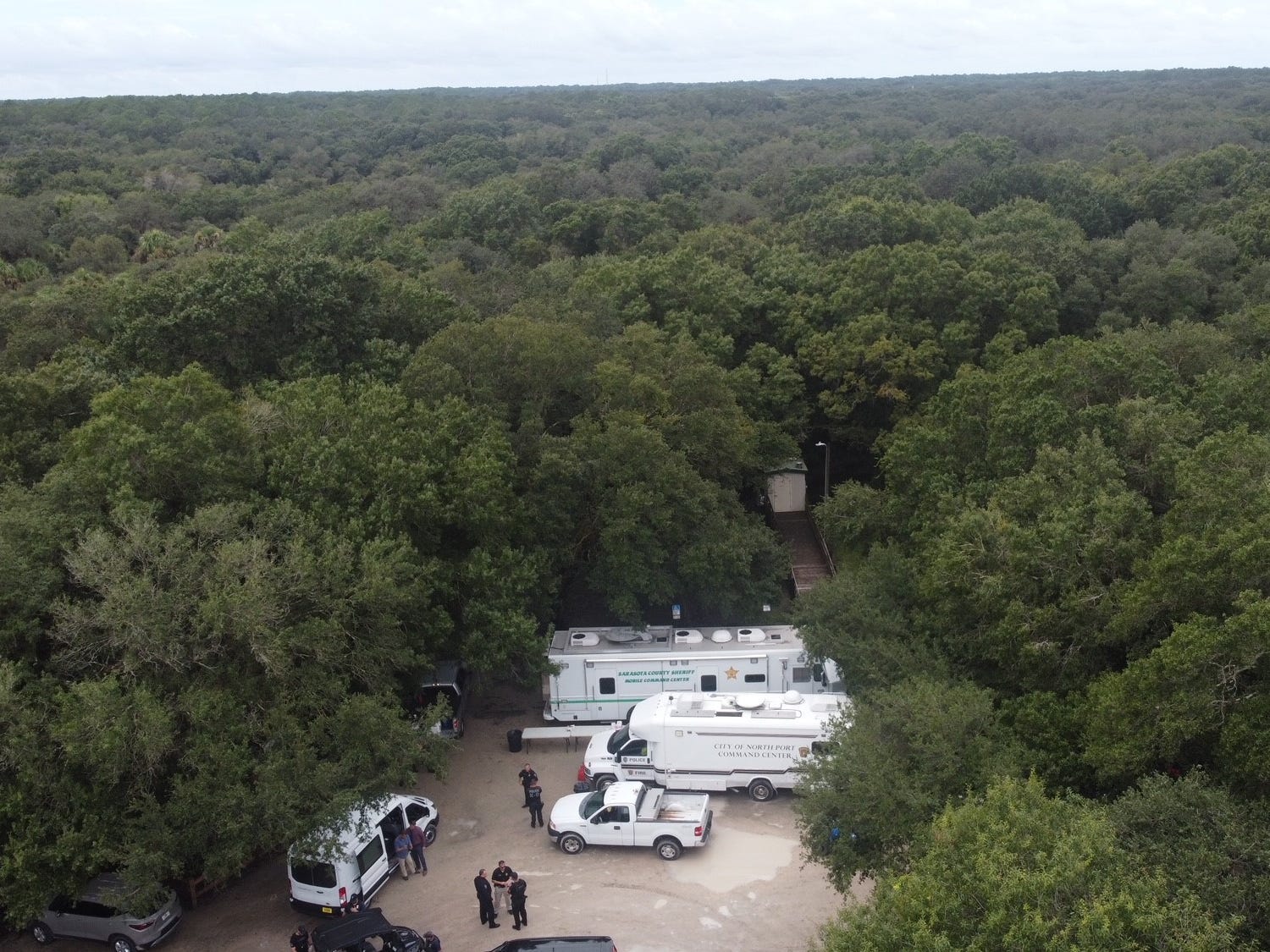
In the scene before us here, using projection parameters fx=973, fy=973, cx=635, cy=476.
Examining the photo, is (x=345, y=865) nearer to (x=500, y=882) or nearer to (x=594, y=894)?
(x=500, y=882)

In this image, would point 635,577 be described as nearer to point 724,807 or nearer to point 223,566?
point 724,807

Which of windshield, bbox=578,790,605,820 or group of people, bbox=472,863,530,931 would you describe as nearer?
group of people, bbox=472,863,530,931

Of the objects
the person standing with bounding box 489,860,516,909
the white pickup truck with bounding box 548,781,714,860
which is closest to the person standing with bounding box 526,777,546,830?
the white pickup truck with bounding box 548,781,714,860

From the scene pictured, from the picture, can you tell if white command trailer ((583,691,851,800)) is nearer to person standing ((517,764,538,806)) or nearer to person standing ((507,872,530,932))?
person standing ((517,764,538,806))

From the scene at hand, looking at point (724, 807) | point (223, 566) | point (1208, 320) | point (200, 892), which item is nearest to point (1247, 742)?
point (724, 807)

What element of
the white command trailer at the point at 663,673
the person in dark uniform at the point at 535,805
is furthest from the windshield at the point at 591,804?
the white command trailer at the point at 663,673

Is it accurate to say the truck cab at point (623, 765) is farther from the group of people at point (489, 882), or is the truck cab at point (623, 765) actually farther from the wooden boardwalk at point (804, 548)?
the wooden boardwalk at point (804, 548)
